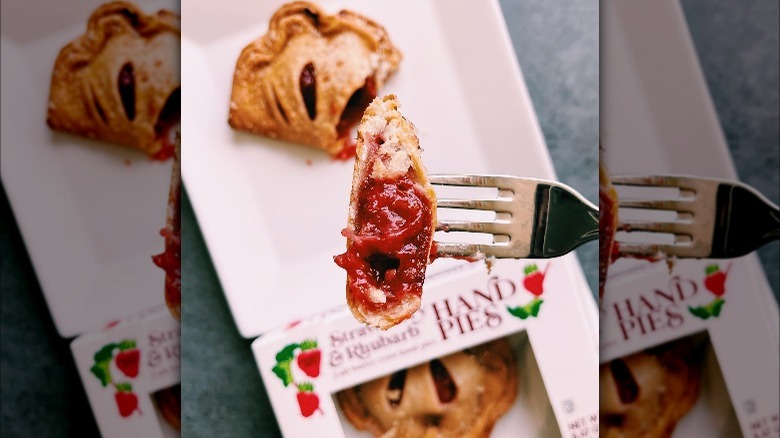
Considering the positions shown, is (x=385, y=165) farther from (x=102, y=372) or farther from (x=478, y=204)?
(x=102, y=372)

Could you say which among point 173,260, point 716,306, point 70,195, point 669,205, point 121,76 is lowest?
point 716,306

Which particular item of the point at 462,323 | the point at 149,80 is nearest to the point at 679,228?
the point at 462,323

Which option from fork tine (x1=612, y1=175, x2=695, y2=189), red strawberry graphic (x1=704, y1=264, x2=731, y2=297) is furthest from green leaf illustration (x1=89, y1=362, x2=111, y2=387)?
red strawberry graphic (x1=704, y1=264, x2=731, y2=297)

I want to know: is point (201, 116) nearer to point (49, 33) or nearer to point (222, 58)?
point (222, 58)

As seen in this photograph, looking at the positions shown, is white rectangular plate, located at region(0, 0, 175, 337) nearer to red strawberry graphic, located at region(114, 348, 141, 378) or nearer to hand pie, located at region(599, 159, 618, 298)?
red strawberry graphic, located at region(114, 348, 141, 378)

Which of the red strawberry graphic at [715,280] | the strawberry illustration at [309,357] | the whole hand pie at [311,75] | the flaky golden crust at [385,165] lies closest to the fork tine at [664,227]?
the red strawberry graphic at [715,280]

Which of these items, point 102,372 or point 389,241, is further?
point 102,372

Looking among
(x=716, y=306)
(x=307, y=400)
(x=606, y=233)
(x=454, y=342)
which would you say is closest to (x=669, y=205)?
(x=606, y=233)
